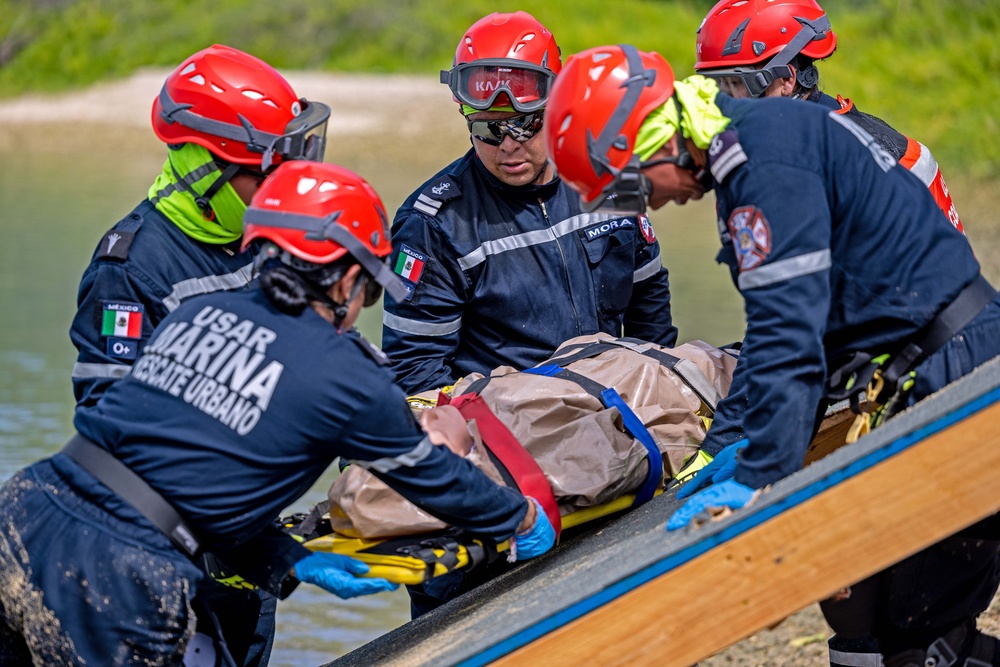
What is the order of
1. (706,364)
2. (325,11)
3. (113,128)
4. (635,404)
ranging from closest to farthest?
(635,404)
(706,364)
(113,128)
(325,11)

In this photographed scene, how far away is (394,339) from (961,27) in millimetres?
18842

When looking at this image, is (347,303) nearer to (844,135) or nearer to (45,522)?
(45,522)

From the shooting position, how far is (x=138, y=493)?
312 cm

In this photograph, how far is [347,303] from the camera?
3.33 m

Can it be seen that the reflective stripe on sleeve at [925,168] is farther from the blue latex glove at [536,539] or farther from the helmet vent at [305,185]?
the helmet vent at [305,185]

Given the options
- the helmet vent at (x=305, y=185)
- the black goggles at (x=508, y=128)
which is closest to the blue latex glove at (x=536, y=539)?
the helmet vent at (x=305, y=185)

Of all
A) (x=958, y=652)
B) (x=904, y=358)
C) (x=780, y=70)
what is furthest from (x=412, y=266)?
(x=958, y=652)

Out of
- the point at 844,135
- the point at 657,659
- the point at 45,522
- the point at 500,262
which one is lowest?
the point at 657,659

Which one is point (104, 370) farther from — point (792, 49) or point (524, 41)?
point (792, 49)

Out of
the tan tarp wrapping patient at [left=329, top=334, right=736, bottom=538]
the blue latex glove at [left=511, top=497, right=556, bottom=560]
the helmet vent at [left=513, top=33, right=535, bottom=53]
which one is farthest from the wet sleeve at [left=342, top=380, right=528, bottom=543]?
the helmet vent at [left=513, top=33, right=535, bottom=53]

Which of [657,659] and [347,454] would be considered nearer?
[657,659]

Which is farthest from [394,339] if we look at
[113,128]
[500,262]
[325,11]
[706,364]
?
[325,11]

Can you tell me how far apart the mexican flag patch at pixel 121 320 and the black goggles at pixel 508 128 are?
139 cm

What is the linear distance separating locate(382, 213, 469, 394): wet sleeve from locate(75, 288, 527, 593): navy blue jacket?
3.97 ft
